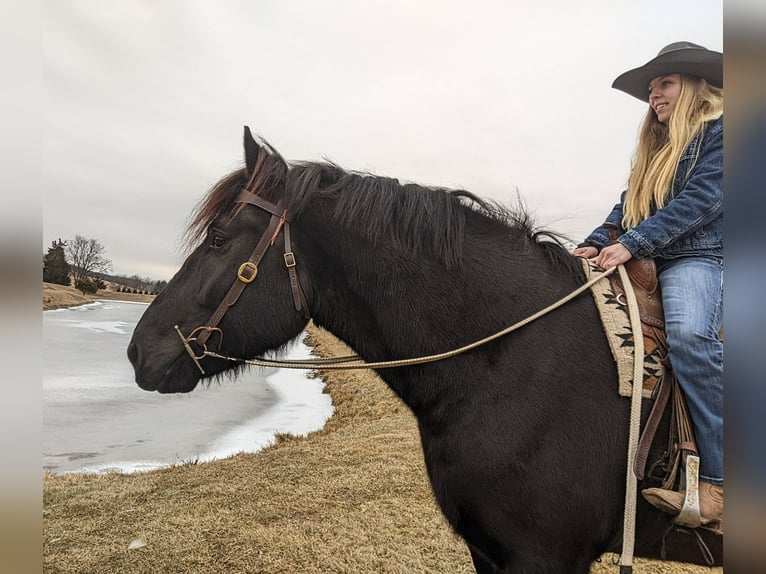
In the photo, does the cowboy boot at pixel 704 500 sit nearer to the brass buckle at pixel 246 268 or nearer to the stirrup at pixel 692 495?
the stirrup at pixel 692 495

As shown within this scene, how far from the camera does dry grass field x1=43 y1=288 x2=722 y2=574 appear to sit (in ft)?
12.3

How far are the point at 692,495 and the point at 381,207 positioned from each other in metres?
1.69

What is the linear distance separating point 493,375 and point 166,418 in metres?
9.99

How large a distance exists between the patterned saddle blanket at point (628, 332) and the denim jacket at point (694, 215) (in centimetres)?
17

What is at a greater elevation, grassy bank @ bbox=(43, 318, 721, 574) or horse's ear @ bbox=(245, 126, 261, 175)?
horse's ear @ bbox=(245, 126, 261, 175)

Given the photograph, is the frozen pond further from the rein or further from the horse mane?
the horse mane

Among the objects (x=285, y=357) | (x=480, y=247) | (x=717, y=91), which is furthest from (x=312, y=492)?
(x=717, y=91)

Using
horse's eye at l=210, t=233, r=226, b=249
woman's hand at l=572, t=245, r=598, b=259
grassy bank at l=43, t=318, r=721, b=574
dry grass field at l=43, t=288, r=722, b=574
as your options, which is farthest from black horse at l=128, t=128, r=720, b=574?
dry grass field at l=43, t=288, r=722, b=574

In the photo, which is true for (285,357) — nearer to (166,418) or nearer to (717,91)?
(717,91)

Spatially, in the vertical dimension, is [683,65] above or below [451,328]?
above

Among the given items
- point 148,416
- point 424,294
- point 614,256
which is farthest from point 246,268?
point 148,416

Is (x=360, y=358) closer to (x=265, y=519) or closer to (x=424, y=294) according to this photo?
(x=424, y=294)

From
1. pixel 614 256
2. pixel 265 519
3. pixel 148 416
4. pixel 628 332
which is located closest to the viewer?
pixel 628 332

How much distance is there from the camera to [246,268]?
2.04 metres
